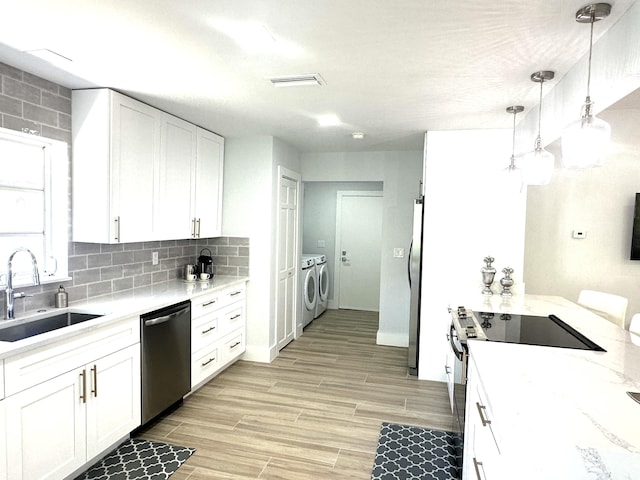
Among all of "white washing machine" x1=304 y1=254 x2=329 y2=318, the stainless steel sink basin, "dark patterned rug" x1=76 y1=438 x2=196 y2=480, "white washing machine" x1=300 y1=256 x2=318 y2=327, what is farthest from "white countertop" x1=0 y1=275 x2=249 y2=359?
"white washing machine" x1=304 y1=254 x2=329 y2=318

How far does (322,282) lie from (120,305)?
3.96m

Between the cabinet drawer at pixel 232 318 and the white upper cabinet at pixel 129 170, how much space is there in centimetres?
83

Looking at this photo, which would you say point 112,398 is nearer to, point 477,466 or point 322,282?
point 477,466

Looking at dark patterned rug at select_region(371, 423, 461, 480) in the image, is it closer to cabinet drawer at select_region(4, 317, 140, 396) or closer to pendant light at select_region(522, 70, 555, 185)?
pendant light at select_region(522, 70, 555, 185)

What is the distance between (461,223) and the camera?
3682 millimetres

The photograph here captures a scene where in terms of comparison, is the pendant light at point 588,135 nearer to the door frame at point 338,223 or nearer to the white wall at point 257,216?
the white wall at point 257,216

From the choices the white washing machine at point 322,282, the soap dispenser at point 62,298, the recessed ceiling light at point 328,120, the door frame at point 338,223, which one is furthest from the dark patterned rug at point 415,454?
the door frame at point 338,223

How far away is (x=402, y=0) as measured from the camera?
153 centimetres

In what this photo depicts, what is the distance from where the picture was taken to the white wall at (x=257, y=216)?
418cm

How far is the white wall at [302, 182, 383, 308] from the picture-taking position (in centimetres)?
687

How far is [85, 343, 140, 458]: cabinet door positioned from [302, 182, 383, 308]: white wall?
4.52 meters

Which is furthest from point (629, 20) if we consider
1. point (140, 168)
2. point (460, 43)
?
point (140, 168)

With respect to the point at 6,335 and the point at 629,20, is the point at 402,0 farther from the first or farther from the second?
the point at 6,335

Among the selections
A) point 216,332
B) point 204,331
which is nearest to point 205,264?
point 216,332
